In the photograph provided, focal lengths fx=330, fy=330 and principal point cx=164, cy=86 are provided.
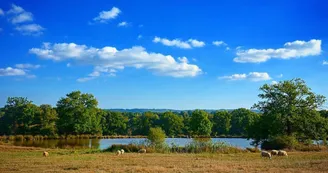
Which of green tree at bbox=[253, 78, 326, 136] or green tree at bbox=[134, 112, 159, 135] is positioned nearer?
green tree at bbox=[253, 78, 326, 136]

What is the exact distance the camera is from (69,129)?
8594 cm

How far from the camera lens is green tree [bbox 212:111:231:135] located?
Result: 337ft

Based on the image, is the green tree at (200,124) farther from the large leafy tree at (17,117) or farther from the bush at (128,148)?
the bush at (128,148)

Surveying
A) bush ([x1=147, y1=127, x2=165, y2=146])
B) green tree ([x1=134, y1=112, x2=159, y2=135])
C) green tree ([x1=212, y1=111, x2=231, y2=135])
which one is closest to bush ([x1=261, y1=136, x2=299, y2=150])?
bush ([x1=147, y1=127, x2=165, y2=146])

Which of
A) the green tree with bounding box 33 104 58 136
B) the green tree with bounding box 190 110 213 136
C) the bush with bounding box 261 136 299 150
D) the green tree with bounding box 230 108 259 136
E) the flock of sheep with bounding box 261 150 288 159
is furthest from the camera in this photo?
the green tree with bounding box 230 108 259 136

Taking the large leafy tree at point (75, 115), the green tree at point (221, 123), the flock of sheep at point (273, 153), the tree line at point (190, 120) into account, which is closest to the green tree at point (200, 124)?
the tree line at point (190, 120)

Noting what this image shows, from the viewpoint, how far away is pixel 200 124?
92562 mm

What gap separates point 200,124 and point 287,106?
47.9m

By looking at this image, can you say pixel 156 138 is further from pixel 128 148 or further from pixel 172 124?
pixel 172 124

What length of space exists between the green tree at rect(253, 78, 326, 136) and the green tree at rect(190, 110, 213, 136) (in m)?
45.0

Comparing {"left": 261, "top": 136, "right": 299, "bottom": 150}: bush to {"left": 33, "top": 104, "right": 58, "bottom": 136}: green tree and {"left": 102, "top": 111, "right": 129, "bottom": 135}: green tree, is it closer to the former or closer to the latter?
{"left": 33, "top": 104, "right": 58, "bottom": 136}: green tree

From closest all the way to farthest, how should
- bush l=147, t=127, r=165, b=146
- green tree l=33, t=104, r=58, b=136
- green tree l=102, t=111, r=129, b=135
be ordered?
1. bush l=147, t=127, r=165, b=146
2. green tree l=33, t=104, r=58, b=136
3. green tree l=102, t=111, r=129, b=135

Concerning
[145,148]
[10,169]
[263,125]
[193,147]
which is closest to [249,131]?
[263,125]

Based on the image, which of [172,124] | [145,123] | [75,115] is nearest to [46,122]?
[75,115]
